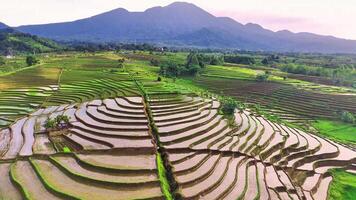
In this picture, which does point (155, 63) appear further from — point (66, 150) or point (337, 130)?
point (66, 150)

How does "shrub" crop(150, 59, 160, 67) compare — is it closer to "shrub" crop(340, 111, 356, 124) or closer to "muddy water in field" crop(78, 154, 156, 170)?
"shrub" crop(340, 111, 356, 124)

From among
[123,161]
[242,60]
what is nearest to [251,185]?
[123,161]

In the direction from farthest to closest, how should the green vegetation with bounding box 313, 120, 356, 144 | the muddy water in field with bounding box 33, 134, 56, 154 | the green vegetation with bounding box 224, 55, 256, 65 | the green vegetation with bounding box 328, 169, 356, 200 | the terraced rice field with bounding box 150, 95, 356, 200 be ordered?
the green vegetation with bounding box 224, 55, 256, 65, the green vegetation with bounding box 313, 120, 356, 144, the green vegetation with bounding box 328, 169, 356, 200, the muddy water in field with bounding box 33, 134, 56, 154, the terraced rice field with bounding box 150, 95, 356, 200

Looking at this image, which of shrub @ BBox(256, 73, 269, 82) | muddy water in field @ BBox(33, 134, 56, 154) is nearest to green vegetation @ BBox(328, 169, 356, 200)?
muddy water in field @ BBox(33, 134, 56, 154)

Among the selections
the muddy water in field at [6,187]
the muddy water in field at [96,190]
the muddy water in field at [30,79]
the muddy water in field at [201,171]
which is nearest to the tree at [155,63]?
the muddy water in field at [30,79]

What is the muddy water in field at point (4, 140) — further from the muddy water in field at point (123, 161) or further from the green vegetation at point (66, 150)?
the muddy water in field at point (123, 161)

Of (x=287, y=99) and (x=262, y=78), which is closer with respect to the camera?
(x=287, y=99)
